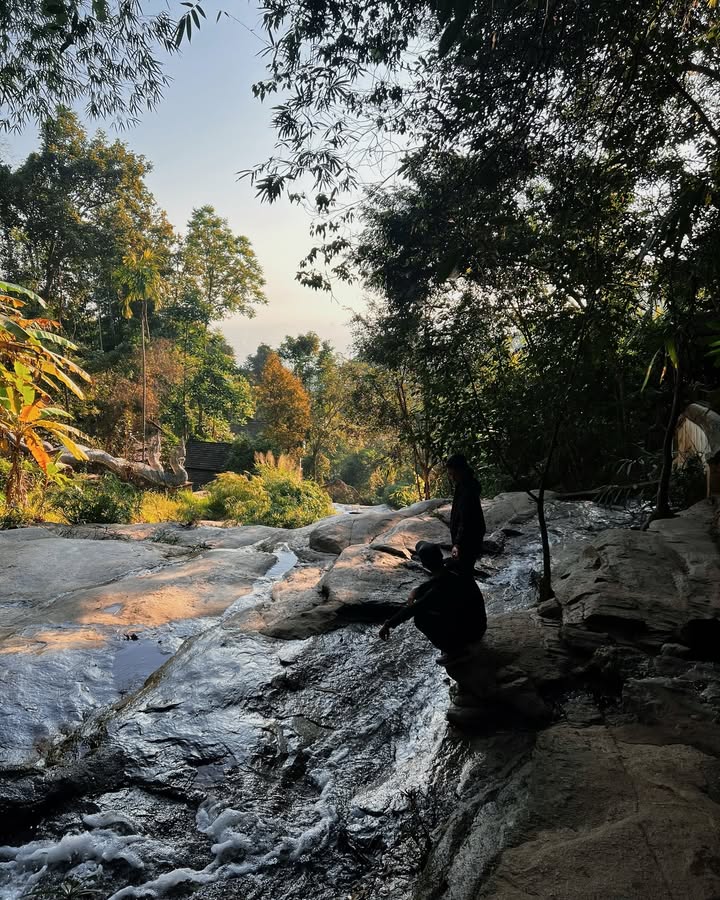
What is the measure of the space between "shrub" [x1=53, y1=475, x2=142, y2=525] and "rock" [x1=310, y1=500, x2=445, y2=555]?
16.8 ft

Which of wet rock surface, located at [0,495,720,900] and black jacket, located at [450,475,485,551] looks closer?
wet rock surface, located at [0,495,720,900]

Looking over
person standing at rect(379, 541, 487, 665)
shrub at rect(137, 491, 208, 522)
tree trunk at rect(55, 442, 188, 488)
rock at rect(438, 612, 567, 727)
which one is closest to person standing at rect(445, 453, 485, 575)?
person standing at rect(379, 541, 487, 665)

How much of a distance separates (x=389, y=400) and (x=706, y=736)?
1550 centimetres

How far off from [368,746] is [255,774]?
2.54 feet

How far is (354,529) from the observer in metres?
9.84

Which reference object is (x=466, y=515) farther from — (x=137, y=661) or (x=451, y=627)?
(x=137, y=661)

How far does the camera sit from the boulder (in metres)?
4.17

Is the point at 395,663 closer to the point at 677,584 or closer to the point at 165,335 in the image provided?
the point at 677,584

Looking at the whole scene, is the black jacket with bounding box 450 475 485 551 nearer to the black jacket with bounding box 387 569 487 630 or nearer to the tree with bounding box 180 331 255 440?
the black jacket with bounding box 387 569 487 630

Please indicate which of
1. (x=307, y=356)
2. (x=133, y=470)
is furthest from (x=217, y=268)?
(x=133, y=470)

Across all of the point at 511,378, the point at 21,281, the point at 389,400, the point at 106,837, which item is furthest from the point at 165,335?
the point at 106,837

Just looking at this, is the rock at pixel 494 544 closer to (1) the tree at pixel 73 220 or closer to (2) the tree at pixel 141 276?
(2) the tree at pixel 141 276

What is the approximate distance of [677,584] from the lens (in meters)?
4.75

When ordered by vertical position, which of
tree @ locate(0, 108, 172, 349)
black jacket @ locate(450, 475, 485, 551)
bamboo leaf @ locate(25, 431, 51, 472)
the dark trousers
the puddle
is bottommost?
the puddle
